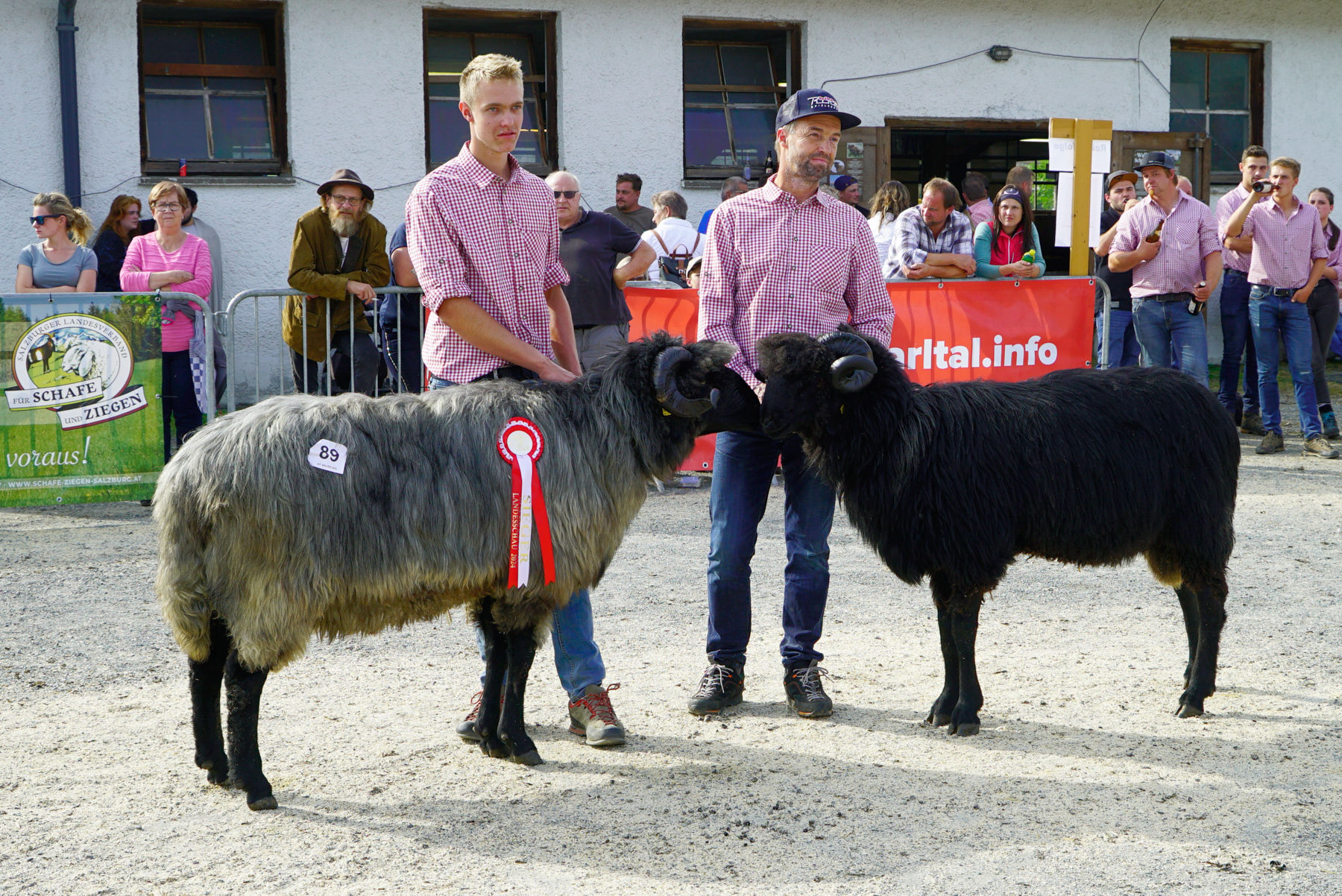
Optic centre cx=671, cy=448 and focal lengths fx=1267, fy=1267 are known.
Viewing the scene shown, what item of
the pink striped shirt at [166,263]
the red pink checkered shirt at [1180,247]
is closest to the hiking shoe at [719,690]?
the pink striped shirt at [166,263]

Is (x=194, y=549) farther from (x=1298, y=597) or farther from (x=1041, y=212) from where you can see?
(x=1041, y=212)

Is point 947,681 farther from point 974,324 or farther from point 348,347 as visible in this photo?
point 348,347

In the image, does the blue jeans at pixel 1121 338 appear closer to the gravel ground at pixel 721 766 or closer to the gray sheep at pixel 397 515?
the gravel ground at pixel 721 766

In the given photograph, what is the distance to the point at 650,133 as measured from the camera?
1338 centimetres

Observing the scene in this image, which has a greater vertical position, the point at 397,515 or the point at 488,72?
the point at 488,72

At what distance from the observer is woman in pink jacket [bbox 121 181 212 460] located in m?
8.64

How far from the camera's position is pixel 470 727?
4609 millimetres

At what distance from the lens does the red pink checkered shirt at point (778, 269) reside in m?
4.77

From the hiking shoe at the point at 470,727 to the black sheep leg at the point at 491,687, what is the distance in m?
0.03

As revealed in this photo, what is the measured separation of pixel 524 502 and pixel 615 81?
9.91 metres

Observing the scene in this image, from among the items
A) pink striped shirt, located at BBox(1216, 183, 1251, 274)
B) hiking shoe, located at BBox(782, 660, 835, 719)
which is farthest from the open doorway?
hiking shoe, located at BBox(782, 660, 835, 719)

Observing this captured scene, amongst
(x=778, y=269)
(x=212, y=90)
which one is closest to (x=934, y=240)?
(x=778, y=269)

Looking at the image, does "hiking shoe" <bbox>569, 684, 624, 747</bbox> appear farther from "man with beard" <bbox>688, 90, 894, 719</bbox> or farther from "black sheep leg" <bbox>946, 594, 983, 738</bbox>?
"black sheep leg" <bbox>946, 594, 983, 738</bbox>

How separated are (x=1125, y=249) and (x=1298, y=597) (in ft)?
15.3
